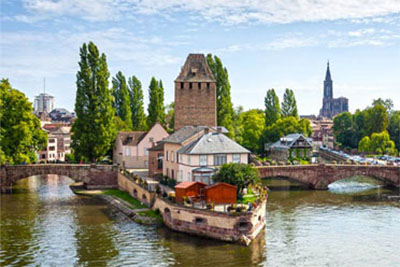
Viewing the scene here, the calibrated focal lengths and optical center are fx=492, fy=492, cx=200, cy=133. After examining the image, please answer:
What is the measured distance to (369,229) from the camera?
4775 centimetres

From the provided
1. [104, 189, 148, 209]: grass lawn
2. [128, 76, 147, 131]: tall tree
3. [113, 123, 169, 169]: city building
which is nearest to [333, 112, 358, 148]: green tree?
[128, 76, 147, 131]: tall tree

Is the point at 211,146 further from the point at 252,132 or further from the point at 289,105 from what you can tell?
the point at 289,105

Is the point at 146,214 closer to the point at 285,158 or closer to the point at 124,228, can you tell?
the point at 124,228

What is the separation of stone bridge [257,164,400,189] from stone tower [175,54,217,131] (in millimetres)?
16338

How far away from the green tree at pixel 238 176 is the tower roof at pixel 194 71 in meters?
29.3

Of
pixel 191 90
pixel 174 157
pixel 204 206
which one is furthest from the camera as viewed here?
pixel 191 90

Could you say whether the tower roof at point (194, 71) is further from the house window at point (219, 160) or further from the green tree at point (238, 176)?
the green tree at point (238, 176)

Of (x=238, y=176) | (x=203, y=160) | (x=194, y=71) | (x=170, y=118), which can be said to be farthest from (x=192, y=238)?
(x=170, y=118)

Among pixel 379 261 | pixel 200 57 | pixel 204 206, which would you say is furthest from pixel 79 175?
pixel 379 261

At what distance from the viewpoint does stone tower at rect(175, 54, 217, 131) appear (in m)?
78.8

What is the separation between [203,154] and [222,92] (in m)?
40.9

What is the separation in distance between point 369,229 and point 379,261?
34.3 ft

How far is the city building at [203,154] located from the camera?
186 feet

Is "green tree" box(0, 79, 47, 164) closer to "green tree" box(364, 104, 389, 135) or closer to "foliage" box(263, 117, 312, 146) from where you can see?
"foliage" box(263, 117, 312, 146)
